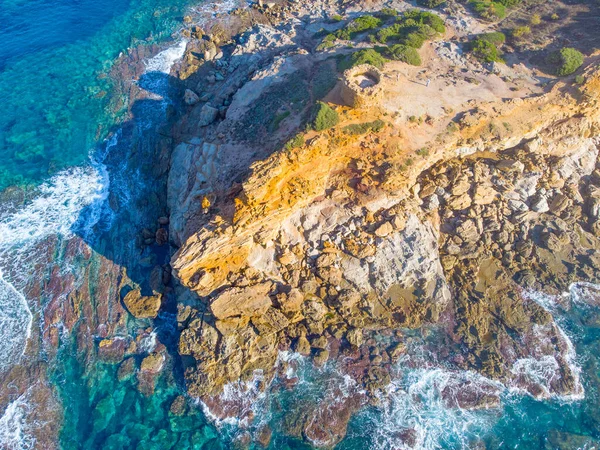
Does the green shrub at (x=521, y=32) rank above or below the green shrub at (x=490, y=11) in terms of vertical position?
below

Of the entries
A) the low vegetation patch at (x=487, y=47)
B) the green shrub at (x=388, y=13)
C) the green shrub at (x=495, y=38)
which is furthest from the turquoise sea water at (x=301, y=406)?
the green shrub at (x=388, y=13)

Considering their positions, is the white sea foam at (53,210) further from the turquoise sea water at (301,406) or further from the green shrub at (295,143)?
the green shrub at (295,143)

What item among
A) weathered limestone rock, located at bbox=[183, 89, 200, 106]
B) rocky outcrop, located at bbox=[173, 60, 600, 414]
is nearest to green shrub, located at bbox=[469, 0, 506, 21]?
rocky outcrop, located at bbox=[173, 60, 600, 414]

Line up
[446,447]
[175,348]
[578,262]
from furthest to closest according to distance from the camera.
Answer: [578,262], [175,348], [446,447]

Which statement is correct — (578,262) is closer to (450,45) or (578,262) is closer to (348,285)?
(348,285)

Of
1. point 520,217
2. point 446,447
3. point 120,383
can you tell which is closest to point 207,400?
point 120,383

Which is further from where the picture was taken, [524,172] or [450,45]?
[450,45]

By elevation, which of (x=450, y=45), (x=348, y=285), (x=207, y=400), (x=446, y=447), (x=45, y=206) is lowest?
(x=446, y=447)
